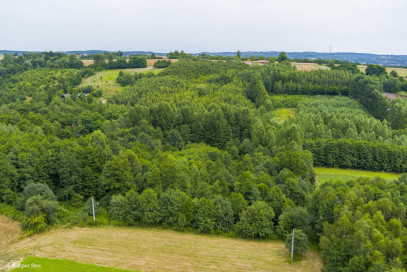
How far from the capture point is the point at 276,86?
11231 centimetres

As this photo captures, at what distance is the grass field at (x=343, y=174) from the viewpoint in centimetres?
5441

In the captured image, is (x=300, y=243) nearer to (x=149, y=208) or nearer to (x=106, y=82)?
(x=149, y=208)

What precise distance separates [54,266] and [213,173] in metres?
25.4

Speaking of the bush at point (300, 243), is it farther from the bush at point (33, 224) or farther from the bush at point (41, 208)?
the bush at point (33, 224)

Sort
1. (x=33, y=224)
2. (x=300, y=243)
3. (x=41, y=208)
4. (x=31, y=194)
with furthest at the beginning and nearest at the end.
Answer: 1. (x=31, y=194)
2. (x=41, y=208)
3. (x=33, y=224)
4. (x=300, y=243)

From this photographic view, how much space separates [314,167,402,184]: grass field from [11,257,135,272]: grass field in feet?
135

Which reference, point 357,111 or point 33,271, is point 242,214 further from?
point 357,111

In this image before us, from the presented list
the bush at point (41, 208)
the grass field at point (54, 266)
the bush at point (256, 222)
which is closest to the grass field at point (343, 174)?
the bush at point (256, 222)

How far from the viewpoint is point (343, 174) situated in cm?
5700

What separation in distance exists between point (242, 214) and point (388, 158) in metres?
41.0

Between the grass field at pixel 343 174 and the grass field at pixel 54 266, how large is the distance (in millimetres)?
41027

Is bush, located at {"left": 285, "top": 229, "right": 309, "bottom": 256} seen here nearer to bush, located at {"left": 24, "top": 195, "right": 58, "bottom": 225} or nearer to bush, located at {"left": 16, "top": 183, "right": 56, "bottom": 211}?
bush, located at {"left": 24, "top": 195, "right": 58, "bottom": 225}

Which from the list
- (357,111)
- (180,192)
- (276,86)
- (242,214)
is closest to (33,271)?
(180,192)

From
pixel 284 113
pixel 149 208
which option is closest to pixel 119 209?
pixel 149 208
